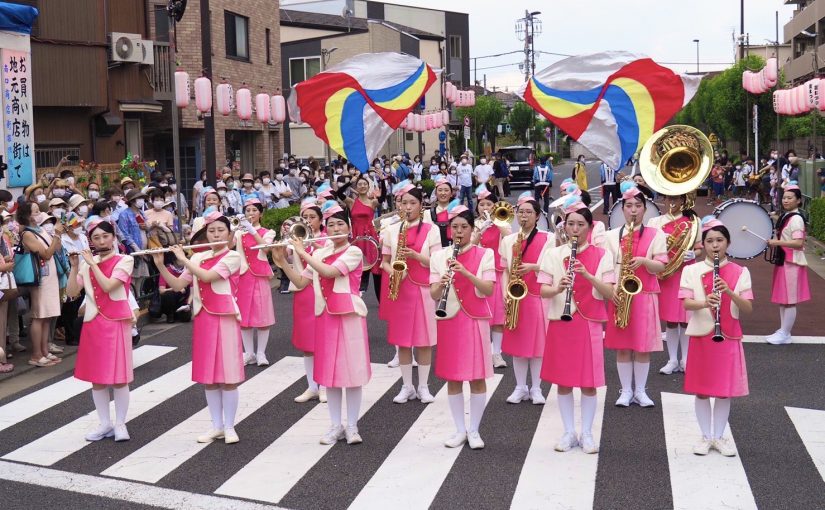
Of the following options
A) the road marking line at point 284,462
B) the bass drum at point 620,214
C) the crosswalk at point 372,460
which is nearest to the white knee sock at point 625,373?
the crosswalk at point 372,460

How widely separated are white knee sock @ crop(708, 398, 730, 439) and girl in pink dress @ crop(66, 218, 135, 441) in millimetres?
4672

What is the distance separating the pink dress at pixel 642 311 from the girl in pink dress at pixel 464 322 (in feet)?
5.37

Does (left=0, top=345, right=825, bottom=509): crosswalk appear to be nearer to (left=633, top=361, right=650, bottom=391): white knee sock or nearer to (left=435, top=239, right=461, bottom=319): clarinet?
(left=633, top=361, right=650, bottom=391): white knee sock

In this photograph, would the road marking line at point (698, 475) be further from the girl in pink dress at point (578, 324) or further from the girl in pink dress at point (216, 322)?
the girl in pink dress at point (216, 322)

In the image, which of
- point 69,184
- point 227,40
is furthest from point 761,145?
point 69,184

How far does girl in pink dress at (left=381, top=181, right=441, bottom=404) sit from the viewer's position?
9352mm

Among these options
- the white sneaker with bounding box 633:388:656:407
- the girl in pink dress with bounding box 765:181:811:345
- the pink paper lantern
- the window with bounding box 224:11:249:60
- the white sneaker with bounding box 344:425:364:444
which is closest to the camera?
the white sneaker with bounding box 344:425:364:444

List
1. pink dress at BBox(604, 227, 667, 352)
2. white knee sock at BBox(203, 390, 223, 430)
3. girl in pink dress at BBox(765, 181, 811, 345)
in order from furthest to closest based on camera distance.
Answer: girl in pink dress at BBox(765, 181, 811, 345), pink dress at BBox(604, 227, 667, 352), white knee sock at BBox(203, 390, 223, 430)

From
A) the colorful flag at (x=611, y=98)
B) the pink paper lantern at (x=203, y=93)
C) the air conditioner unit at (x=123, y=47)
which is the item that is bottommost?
the colorful flag at (x=611, y=98)

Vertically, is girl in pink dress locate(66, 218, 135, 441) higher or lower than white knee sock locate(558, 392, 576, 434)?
higher

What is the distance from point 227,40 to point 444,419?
2466cm

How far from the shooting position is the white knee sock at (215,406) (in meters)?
8.10

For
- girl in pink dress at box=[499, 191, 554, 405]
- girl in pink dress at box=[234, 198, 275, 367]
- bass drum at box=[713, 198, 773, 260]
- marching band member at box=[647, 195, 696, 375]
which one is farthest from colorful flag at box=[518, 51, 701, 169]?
girl in pink dress at box=[234, 198, 275, 367]

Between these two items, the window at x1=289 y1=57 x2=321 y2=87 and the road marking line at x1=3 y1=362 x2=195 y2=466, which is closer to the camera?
the road marking line at x1=3 y1=362 x2=195 y2=466
